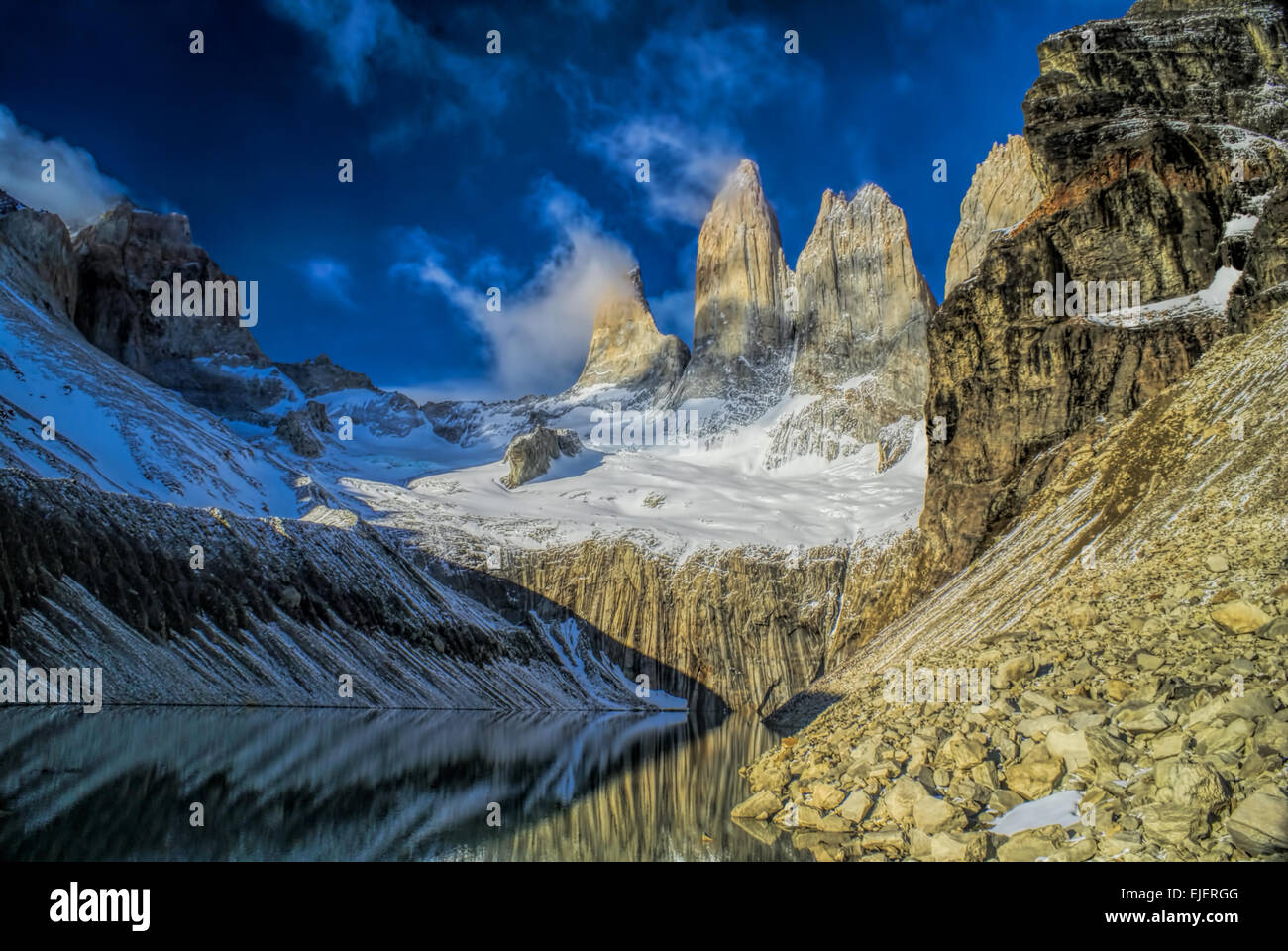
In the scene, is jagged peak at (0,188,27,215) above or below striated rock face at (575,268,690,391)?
A: below

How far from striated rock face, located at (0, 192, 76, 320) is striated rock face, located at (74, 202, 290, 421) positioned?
16.4 metres

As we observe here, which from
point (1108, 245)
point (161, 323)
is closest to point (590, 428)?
point (161, 323)

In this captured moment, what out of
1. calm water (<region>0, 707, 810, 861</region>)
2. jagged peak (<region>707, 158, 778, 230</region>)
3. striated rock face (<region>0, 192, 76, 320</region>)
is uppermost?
jagged peak (<region>707, 158, 778, 230</region>)

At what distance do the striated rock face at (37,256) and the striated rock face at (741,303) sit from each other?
4013 inches

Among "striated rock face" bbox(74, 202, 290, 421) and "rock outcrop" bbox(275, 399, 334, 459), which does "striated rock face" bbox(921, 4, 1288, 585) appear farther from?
"striated rock face" bbox(74, 202, 290, 421)

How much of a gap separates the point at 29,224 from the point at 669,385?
109591 millimetres

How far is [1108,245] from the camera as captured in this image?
6662 centimetres

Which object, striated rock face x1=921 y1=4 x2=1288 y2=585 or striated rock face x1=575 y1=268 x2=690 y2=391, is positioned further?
striated rock face x1=575 y1=268 x2=690 y2=391

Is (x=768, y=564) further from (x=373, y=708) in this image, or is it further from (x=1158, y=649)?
(x=1158, y=649)

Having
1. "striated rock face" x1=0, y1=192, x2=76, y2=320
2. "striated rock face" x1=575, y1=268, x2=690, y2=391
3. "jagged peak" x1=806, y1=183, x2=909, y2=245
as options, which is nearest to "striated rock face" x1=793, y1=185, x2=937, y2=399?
"jagged peak" x1=806, y1=183, x2=909, y2=245

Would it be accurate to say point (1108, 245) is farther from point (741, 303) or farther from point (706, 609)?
point (741, 303)

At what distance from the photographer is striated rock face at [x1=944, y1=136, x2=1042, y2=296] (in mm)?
131750

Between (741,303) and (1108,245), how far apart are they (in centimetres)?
10837
